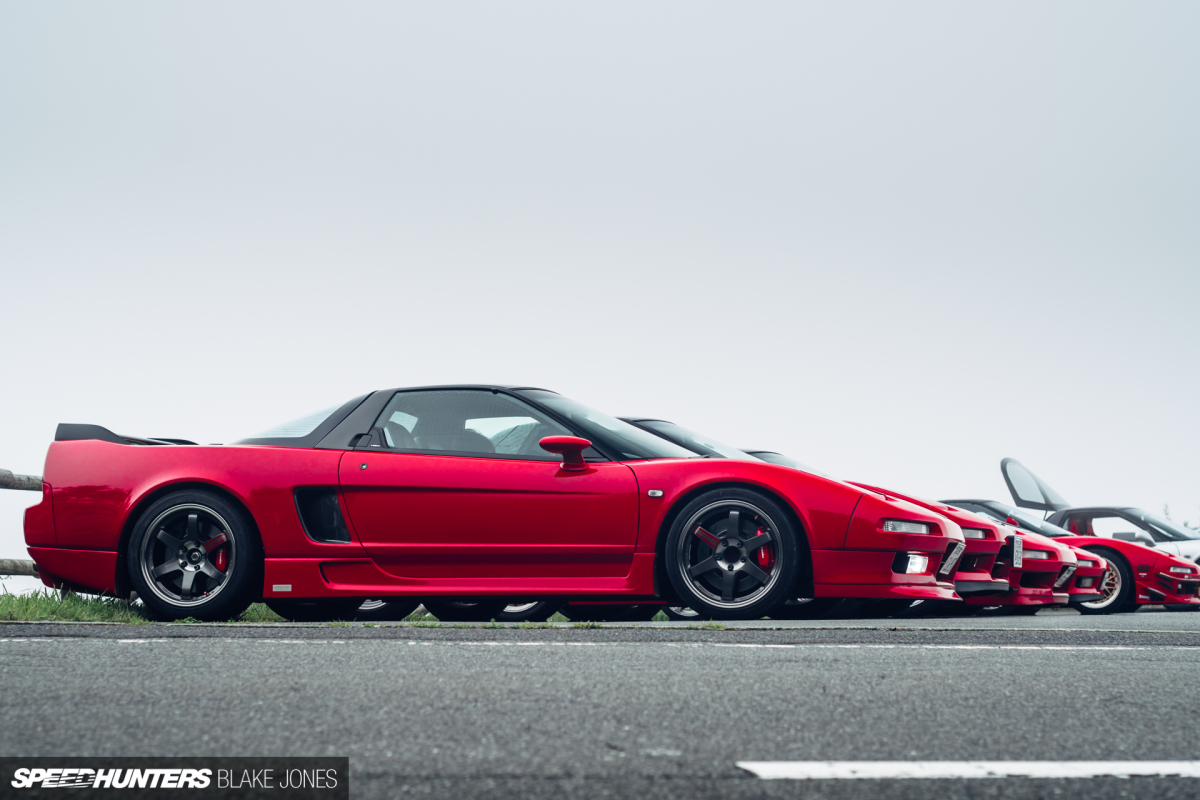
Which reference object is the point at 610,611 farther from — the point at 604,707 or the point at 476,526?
the point at 604,707

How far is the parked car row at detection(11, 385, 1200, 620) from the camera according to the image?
532 centimetres

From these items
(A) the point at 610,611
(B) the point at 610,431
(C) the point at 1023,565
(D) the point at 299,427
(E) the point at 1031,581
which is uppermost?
(B) the point at 610,431

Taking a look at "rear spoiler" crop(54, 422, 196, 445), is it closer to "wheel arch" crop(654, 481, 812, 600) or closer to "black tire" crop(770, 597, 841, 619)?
"wheel arch" crop(654, 481, 812, 600)

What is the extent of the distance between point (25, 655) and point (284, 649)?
0.88m

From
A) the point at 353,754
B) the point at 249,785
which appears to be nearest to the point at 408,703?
the point at 353,754

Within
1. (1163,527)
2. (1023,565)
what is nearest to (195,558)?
(1023,565)

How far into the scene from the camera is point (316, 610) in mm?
6680

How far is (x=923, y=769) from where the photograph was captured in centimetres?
223

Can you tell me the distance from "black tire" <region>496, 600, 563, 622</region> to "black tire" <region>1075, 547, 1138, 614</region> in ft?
21.6

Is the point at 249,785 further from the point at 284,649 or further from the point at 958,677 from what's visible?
the point at 958,677

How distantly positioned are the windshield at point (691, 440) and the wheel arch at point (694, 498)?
92 cm

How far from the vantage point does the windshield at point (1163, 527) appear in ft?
44.3

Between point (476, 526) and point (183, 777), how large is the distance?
332 centimetres

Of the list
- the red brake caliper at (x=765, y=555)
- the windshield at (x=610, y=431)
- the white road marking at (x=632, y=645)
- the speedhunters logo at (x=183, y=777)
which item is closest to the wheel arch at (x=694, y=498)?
the red brake caliper at (x=765, y=555)
